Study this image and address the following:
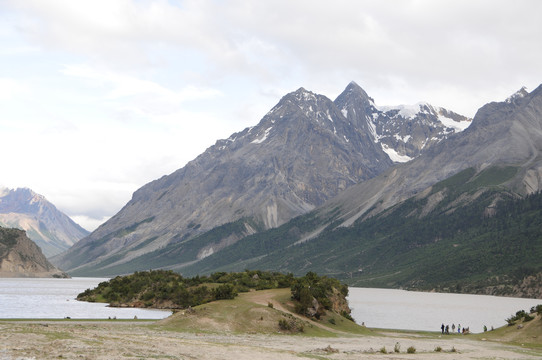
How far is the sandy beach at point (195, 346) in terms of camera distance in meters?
45.5

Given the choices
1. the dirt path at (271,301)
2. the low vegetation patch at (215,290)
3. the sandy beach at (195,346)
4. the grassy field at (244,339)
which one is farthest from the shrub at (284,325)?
the dirt path at (271,301)

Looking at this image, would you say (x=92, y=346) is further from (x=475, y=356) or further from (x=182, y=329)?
(x=475, y=356)

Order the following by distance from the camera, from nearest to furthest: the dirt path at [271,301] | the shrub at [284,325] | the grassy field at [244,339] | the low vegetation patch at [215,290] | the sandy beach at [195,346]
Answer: the sandy beach at [195,346], the grassy field at [244,339], the shrub at [284,325], the dirt path at [271,301], the low vegetation patch at [215,290]

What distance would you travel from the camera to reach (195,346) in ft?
180

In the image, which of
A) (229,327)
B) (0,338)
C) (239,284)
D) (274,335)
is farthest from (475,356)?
(239,284)

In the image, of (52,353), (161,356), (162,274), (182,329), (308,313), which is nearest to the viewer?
(52,353)

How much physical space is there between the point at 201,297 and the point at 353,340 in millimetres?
40637

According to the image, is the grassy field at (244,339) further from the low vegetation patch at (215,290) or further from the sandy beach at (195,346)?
the low vegetation patch at (215,290)

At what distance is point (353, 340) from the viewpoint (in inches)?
2965

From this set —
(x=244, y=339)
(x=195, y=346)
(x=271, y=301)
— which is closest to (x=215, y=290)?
(x=271, y=301)

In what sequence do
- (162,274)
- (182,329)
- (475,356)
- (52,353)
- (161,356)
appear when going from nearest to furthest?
(52,353) < (161,356) < (475,356) < (182,329) < (162,274)

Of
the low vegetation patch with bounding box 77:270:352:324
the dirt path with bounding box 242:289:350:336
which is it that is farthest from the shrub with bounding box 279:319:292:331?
the dirt path with bounding box 242:289:350:336

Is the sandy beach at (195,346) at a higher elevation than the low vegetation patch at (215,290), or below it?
below

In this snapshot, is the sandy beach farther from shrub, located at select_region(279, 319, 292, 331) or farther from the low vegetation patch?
the low vegetation patch
